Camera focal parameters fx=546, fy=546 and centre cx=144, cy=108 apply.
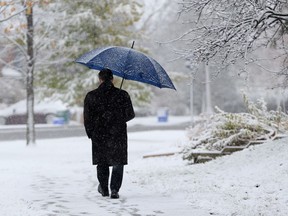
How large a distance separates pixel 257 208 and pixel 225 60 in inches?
120

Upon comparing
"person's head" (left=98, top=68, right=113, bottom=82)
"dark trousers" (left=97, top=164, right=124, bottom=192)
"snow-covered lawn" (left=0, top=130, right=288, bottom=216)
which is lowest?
"snow-covered lawn" (left=0, top=130, right=288, bottom=216)

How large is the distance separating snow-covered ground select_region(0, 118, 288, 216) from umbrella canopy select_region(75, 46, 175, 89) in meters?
1.84

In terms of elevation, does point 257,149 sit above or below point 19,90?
below

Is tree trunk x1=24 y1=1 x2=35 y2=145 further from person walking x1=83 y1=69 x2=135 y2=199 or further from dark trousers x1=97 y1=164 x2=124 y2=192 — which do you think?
person walking x1=83 y1=69 x2=135 y2=199

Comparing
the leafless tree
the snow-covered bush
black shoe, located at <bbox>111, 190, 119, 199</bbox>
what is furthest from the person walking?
the snow-covered bush

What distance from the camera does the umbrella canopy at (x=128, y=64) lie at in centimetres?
808

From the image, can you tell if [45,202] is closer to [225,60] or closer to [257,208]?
[257,208]

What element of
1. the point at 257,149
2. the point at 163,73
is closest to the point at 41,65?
the point at 257,149

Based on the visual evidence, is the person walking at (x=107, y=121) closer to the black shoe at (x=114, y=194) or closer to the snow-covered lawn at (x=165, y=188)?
the black shoe at (x=114, y=194)

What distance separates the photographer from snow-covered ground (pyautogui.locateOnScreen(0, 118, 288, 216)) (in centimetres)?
723

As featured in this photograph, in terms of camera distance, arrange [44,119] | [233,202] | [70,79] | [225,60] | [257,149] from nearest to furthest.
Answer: [233,202] < [225,60] < [257,149] < [70,79] < [44,119]

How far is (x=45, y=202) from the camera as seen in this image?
313 inches

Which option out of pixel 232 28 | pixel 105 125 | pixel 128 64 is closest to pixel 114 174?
pixel 105 125

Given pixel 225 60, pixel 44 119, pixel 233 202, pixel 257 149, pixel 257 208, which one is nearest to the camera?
pixel 257 208
